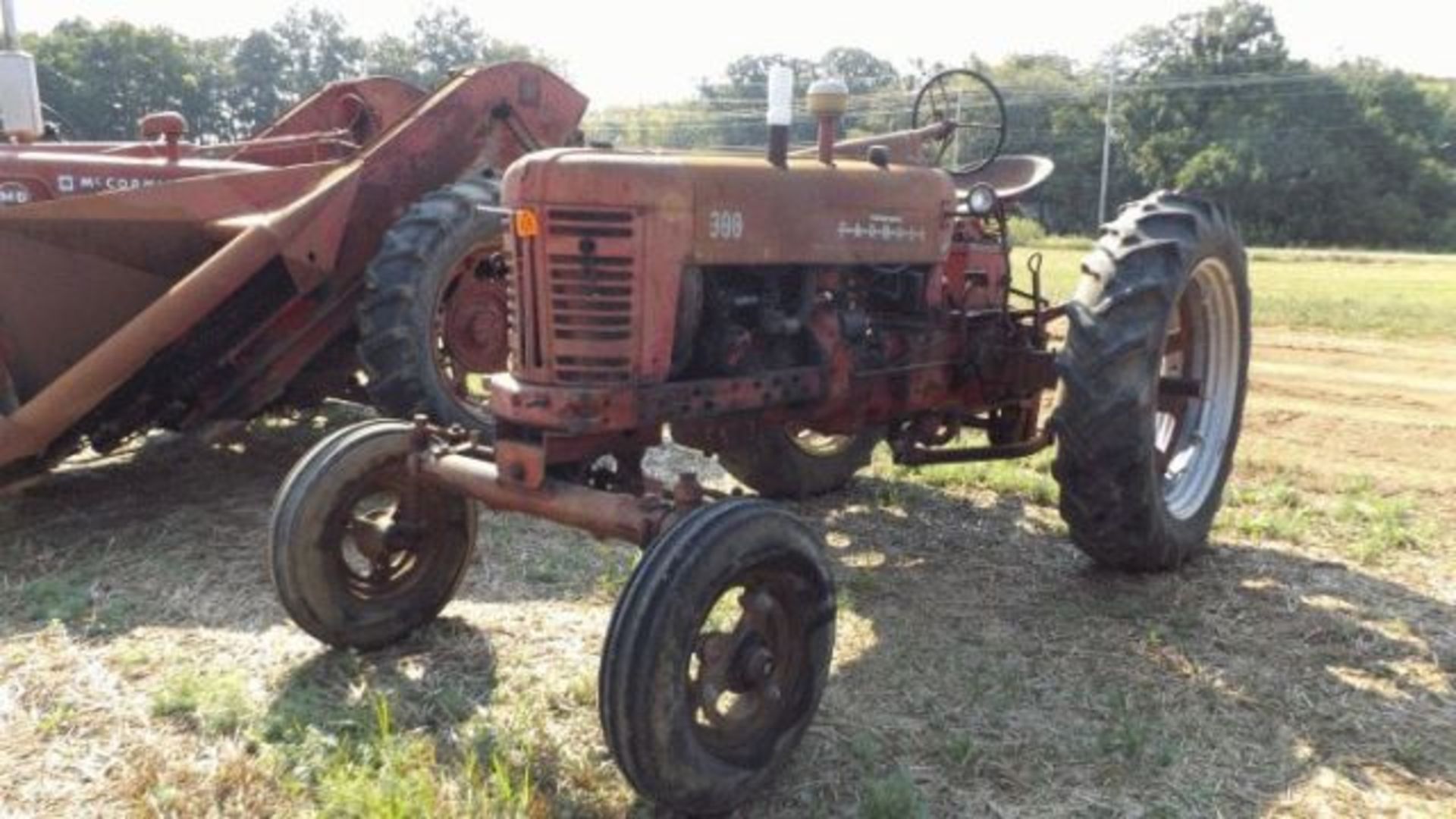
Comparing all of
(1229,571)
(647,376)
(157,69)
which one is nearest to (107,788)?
(647,376)

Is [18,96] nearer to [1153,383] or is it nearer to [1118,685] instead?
[1153,383]

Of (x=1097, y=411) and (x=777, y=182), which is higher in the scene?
(x=777, y=182)

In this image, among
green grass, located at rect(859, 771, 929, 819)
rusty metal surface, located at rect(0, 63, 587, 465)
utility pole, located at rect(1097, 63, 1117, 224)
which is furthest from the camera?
utility pole, located at rect(1097, 63, 1117, 224)

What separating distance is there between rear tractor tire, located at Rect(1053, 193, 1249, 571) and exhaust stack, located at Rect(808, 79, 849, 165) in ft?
3.52

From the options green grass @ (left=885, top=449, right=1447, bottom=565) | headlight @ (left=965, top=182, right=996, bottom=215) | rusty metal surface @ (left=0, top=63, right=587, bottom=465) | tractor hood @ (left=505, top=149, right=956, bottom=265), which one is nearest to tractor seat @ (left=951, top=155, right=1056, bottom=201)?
headlight @ (left=965, top=182, right=996, bottom=215)

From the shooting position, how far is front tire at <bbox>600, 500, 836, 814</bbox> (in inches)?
107

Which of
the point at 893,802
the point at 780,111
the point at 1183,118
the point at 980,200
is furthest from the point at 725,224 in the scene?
the point at 1183,118

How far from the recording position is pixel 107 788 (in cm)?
296

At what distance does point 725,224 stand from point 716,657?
1243 millimetres

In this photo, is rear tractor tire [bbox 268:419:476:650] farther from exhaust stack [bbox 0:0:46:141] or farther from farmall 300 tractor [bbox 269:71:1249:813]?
exhaust stack [bbox 0:0:46:141]

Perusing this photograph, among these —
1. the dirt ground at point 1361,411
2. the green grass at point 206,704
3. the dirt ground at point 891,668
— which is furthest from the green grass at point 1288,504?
the green grass at point 206,704

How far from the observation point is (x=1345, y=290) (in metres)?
18.0

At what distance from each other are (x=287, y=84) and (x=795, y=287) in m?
84.7

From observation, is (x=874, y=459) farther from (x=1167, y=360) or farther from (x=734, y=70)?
(x=734, y=70)
